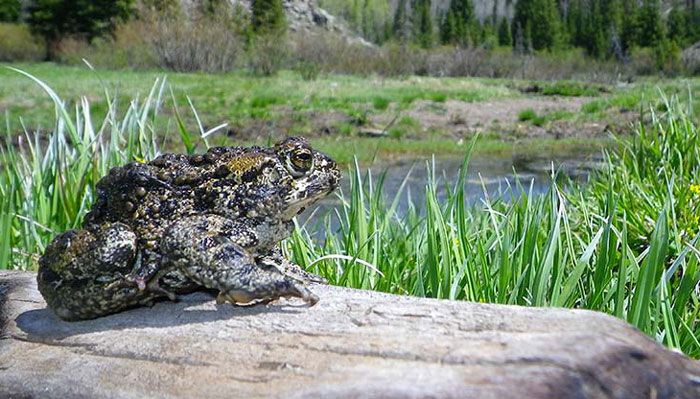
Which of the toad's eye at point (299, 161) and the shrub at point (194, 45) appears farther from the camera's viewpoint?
the shrub at point (194, 45)

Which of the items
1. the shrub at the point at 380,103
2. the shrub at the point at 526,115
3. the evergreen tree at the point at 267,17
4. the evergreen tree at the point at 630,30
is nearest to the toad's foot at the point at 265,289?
the shrub at the point at 380,103

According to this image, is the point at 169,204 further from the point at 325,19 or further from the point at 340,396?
the point at 325,19

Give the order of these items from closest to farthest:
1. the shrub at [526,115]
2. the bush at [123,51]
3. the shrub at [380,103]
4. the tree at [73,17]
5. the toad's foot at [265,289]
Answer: the toad's foot at [265,289]
the shrub at [526,115]
the shrub at [380,103]
the bush at [123,51]
the tree at [73,17]

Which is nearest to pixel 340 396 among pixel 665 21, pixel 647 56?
pixel 647 56

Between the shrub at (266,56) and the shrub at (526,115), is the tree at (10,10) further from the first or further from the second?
the shrub at (526,115)

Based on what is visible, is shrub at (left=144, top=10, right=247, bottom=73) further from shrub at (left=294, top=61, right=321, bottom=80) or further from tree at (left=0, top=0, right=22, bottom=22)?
tree at (left=0, top=0, right=22, bottom=22)

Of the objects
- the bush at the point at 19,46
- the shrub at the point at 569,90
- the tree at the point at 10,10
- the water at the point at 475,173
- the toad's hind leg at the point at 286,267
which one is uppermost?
the tree at the point at 10,10

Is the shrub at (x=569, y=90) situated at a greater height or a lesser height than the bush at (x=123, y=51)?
lesser

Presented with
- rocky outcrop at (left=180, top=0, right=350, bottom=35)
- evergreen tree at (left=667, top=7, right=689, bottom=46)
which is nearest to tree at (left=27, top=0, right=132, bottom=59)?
rocky outcrop at (left=180, top=0, right=350, bottom=35)
